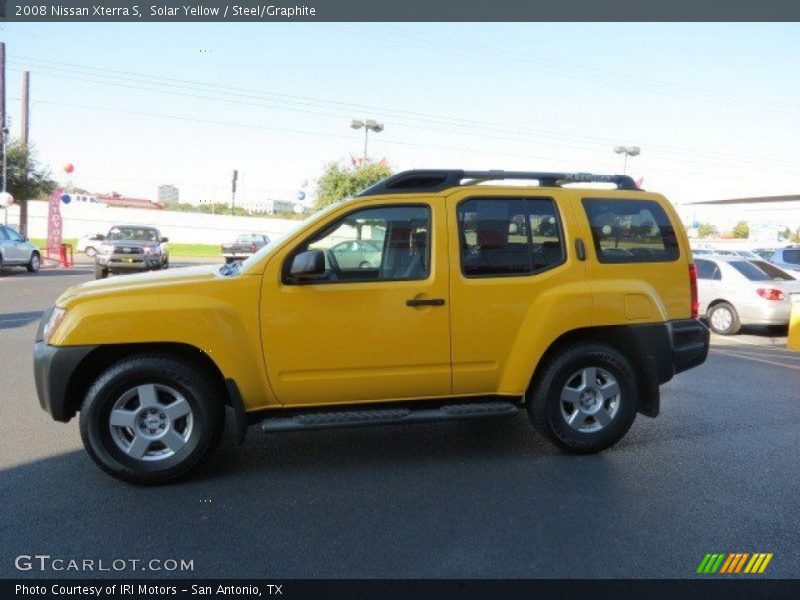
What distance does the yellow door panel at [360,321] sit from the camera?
14.2 ft

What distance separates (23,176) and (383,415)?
34.0 meters

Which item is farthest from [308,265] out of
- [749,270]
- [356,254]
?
[749,270]

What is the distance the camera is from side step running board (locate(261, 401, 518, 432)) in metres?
4.29

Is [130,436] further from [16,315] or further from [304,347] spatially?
[16,315]

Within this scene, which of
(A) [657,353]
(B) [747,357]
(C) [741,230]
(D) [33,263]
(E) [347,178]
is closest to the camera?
(A) [657,353]

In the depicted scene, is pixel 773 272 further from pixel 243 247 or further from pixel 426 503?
pixel 243 247

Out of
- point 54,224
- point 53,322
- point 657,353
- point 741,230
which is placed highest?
point 741,230

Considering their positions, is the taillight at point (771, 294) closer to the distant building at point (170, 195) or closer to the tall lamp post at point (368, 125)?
the tall lamp post at point (368, 125)

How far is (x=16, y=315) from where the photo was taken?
38.8ft

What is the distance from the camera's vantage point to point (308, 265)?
14.0 ft

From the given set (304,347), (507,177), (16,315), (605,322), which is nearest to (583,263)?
(605,322)

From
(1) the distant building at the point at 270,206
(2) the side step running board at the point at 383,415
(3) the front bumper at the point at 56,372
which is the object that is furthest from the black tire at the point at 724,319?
(1) the distant building at the point at 270,206

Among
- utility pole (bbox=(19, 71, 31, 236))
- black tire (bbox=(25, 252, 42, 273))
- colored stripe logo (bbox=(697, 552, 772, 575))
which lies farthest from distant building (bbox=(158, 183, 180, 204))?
colored stripe logo (bbox=(697, 552, 772, 575))

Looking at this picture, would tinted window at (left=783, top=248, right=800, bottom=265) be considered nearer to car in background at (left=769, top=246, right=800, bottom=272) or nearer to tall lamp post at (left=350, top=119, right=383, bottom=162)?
car in background at (left=769, top=246, right=800, bottom=272)
